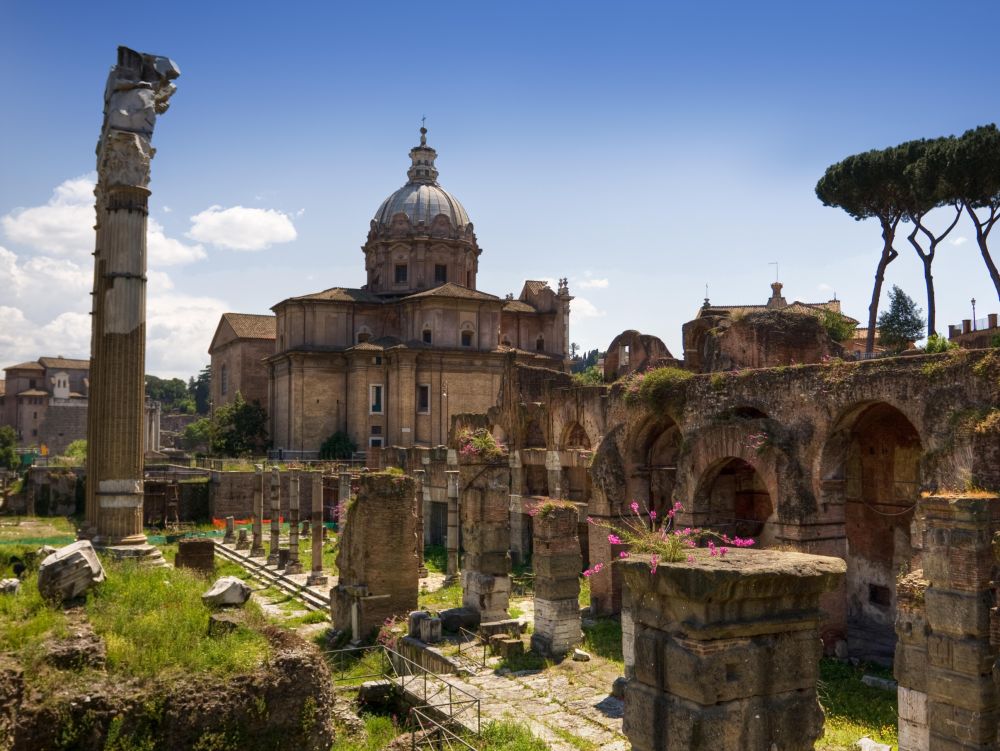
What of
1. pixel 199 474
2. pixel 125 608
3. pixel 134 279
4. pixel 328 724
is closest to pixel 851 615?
pixel 328 724

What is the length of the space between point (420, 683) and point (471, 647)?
287 cm

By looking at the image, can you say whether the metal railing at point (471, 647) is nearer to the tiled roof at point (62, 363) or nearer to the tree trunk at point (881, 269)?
the tree trunk at point (881, 269)

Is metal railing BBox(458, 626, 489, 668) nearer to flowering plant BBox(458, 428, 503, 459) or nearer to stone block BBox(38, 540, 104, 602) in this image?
flowering plant BBox(458, 428, 503, 459)

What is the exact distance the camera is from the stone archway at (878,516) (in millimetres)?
16828

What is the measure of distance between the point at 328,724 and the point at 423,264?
40899 millimetres

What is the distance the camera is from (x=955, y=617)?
9141 millimetres

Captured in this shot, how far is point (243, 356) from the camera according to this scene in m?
52.6

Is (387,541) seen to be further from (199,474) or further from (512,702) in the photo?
(199,474)

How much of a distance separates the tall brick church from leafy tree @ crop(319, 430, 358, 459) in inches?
15.3

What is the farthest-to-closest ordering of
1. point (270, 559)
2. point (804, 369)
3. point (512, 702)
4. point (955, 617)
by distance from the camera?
point (270, 559) < point (804, 369) < point (512, 702) < point (955, 617)

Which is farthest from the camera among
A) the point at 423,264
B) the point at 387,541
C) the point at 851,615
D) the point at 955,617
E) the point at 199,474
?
the point at 423,264

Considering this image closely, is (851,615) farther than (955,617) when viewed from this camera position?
Yes

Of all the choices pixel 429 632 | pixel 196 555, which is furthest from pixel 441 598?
pixel 196 555

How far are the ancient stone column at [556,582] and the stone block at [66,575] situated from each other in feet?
22.7
